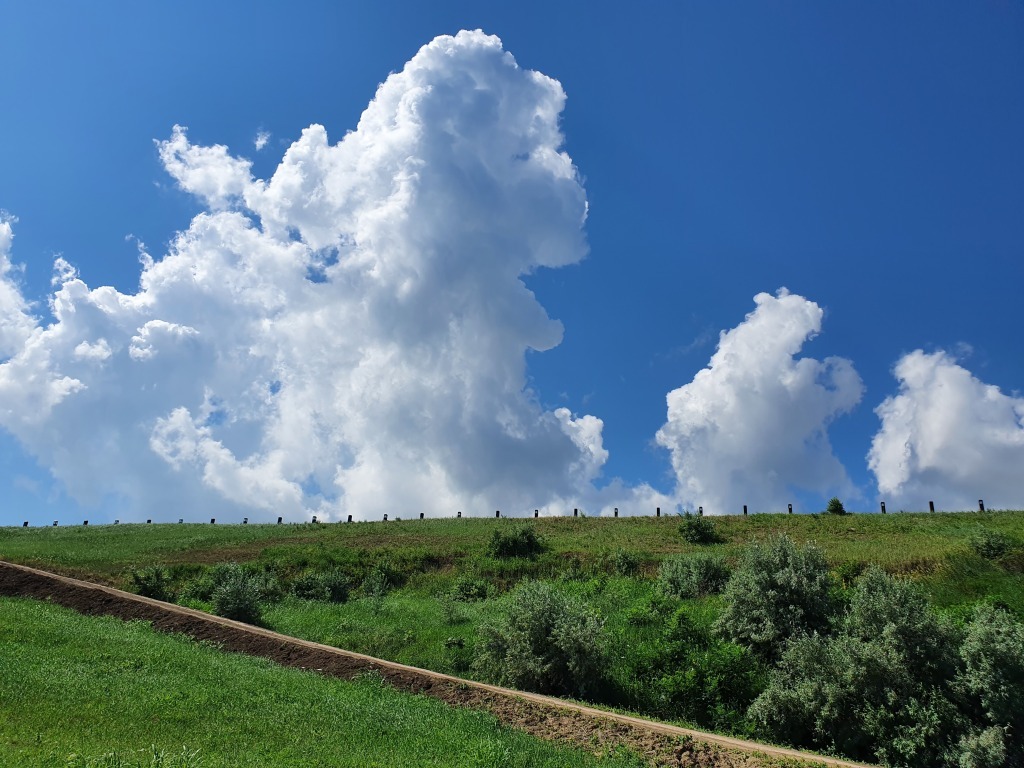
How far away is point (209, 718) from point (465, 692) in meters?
6.98

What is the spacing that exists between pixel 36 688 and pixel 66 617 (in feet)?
37.9

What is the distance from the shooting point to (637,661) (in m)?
20.4

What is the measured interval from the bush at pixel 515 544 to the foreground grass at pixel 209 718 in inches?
963

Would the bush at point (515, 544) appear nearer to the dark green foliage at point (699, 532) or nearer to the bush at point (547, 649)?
the dark green foliage at point (699, 532)

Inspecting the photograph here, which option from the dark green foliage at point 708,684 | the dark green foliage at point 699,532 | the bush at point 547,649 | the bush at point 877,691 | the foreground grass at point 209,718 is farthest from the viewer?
the dark green foliage at point 699,532

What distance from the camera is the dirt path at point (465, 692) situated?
13.4m

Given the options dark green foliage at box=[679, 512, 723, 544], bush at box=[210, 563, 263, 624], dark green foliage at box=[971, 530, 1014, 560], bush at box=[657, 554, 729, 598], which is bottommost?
bush at box=[210, 563, 263, 624]

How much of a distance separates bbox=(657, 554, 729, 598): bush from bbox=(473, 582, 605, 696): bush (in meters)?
9.82

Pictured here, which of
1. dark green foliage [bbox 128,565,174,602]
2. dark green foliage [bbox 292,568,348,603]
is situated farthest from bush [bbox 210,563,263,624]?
dark green foliage [bbox 292,568,348,603]

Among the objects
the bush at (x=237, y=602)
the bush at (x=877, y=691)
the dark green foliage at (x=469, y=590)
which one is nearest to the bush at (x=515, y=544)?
the dark green foliage at (x=469, y=590)

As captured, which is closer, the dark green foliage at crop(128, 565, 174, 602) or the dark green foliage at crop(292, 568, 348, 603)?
the dark green foliage at crop(128, 565, 174, 602)

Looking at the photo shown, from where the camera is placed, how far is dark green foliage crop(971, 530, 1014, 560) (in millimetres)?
30234

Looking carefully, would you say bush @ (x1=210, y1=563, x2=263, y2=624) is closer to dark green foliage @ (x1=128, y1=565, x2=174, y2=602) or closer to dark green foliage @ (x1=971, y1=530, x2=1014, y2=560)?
dark green foliage @ (x1=128, y1=565, x2=174, y2=602)

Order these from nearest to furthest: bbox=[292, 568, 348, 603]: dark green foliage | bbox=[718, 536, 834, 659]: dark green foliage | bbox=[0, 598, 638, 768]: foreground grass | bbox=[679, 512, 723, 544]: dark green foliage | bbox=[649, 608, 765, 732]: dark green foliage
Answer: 1. bbox=[0, 598, 638, 768]: foreground grass
2. bbox=[649, 608, 765, 732]: dark green foliage
3. bbox=[718, 536, 834, 659]: dark green foliage
4. bbox=[292, 568, 348, 603]: dark green foliage
5. bbox=[679, 512, 723, 544]: dark green foliage
